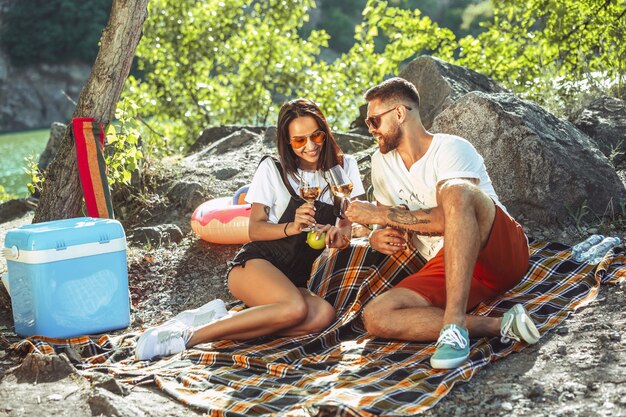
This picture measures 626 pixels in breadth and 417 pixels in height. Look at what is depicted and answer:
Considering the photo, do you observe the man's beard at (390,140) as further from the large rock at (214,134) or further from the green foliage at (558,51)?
the large rock at (214,134)

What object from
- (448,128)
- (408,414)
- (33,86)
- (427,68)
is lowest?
(408,414)

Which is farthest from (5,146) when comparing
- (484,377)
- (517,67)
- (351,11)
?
(484,377)

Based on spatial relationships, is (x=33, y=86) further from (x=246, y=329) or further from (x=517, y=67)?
(x=246, y=329)

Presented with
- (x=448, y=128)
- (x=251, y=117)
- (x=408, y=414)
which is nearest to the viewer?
(x=408, y=414)

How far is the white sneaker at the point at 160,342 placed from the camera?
4090 millimetres

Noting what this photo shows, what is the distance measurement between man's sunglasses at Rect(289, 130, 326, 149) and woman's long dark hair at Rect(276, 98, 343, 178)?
0.15 ft

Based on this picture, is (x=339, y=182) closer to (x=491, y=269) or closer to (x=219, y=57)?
(x=491, y=269)

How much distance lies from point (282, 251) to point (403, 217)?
28.5 inches

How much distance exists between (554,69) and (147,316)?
531 centimetres

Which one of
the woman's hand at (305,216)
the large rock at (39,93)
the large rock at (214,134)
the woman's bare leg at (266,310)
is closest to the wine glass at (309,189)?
the woman's hand at (305,216)

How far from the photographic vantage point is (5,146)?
33594mm

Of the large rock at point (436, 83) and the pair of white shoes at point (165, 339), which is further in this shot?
the large rock at point (436, 83)

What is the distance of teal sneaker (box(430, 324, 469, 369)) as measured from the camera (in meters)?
3.48

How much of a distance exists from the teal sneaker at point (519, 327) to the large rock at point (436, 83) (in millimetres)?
3328
